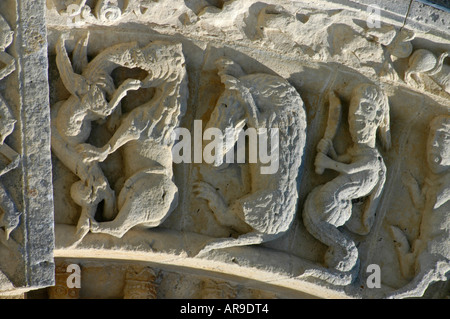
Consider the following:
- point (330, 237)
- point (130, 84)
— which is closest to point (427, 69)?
point (330, 237)

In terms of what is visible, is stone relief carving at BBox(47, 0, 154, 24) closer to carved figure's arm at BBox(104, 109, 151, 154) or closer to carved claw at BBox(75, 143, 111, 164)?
carved figure's arm at BBox(104, 109, 151, 154)

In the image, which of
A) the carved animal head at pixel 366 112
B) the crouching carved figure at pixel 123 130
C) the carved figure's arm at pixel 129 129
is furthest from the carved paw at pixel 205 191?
the carved animal head at pixel 366 112

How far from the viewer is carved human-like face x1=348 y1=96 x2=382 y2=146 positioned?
→ 3389 mm

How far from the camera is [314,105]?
11.4ft

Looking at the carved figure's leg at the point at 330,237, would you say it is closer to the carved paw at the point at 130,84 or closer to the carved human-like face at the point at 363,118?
the carved human-like face at the point at 363,118

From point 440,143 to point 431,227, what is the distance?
40 cm

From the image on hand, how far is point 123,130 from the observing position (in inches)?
123

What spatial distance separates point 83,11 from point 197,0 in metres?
→ 0.49

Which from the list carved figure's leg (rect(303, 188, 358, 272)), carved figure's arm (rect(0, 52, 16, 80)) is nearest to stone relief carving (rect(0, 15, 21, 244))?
carved figure's arm (rect(0, 52, 16, 80))

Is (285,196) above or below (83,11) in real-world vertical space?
below

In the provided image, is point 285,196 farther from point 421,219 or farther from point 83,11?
point 83,11

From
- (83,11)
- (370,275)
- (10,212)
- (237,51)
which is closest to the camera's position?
(10,212)

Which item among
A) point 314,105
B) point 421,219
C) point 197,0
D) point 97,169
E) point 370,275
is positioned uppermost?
point 197,0

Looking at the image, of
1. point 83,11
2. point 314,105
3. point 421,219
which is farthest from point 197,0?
point 421,219
